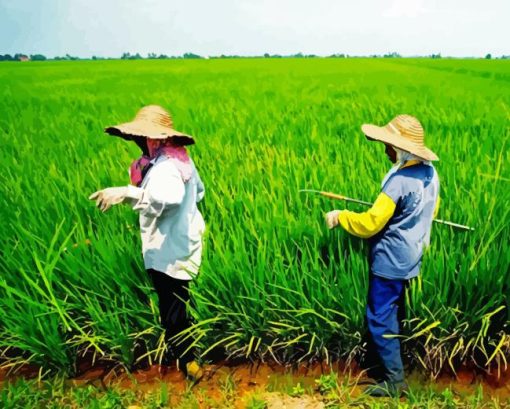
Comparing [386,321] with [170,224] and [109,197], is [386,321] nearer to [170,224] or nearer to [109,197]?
[170,224]

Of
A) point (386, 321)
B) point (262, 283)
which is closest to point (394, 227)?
point (386, 321)

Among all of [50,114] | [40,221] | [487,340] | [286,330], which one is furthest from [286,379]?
[50,114]

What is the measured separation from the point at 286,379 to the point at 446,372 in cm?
60

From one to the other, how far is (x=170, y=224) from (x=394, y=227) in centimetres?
76

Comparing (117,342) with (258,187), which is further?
(258,187)

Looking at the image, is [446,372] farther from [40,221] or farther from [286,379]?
[40,221]

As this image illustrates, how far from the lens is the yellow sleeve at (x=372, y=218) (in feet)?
4.92

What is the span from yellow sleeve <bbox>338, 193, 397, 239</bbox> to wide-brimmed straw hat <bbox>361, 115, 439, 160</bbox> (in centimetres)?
16

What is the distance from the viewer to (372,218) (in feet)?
4.98

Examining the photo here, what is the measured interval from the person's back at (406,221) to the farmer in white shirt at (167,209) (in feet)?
2.19

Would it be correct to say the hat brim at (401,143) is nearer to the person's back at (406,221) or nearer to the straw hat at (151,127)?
the person's back at (406,221)

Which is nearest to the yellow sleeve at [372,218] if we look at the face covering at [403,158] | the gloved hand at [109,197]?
the face covering at [403,158]

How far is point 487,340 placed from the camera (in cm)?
176

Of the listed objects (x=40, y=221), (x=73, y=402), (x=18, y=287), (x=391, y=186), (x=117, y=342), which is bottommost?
(x=73, y=402)
